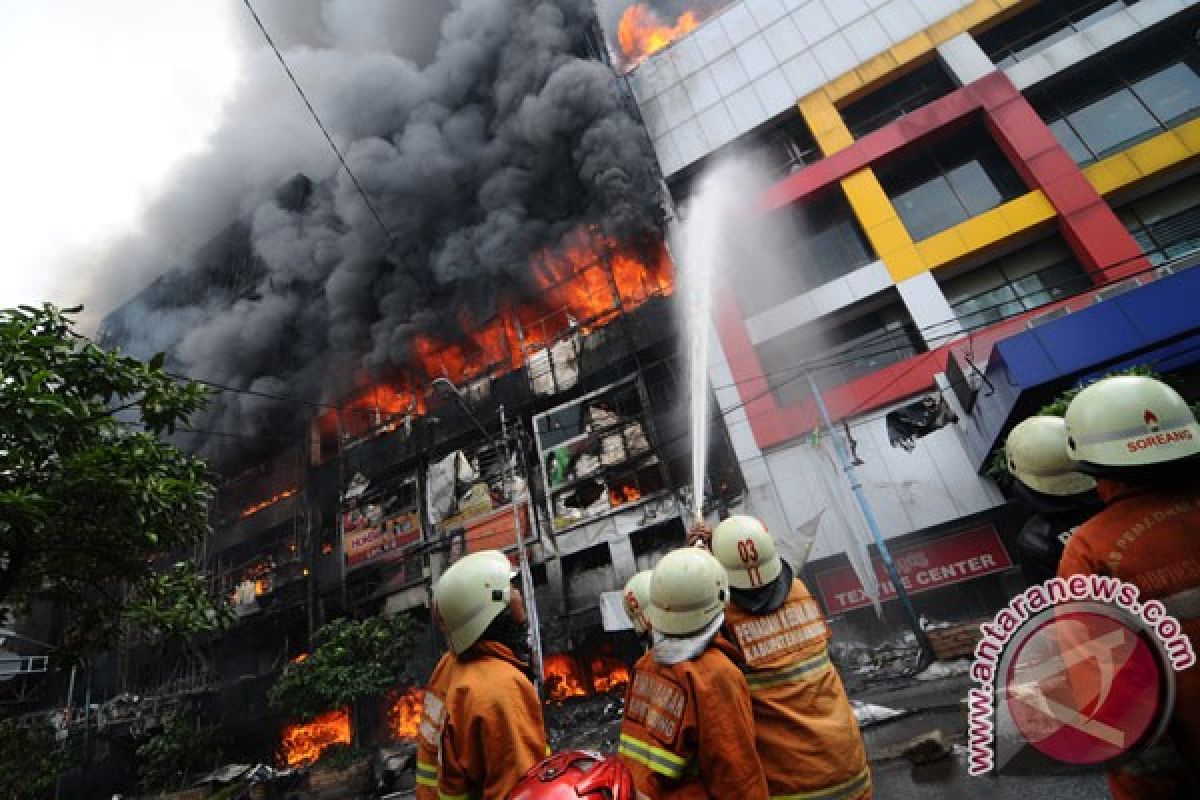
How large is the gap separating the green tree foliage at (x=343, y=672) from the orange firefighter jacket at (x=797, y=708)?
1418cm

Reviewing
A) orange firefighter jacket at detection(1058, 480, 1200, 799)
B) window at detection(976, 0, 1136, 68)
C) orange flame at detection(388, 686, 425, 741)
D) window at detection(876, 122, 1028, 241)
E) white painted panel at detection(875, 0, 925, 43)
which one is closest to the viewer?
orange firefighter jacket at detection(1058, 480, 1200, 799)

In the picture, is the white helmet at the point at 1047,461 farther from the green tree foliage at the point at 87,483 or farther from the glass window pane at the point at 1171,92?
the glass window pane at the point at 1171,92

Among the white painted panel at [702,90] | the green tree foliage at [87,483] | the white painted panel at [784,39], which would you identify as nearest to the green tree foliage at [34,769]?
the green tree foliage at [87,483]

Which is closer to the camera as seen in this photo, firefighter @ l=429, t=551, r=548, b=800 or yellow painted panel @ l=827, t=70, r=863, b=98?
firefighter @ l=429, t=551, r=548, b=800

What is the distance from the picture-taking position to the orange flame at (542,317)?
21109 mm

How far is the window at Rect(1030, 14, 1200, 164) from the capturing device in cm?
1465

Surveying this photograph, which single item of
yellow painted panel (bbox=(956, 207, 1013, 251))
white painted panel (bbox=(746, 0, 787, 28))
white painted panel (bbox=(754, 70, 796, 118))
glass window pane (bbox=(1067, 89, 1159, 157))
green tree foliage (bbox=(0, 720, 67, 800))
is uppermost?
white painted panel (bbox=(746, 0, 787, 28))

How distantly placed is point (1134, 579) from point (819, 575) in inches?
528

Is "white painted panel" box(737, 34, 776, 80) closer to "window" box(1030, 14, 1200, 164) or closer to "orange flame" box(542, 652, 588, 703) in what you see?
"window" box(1030, 14, 1200, 164)

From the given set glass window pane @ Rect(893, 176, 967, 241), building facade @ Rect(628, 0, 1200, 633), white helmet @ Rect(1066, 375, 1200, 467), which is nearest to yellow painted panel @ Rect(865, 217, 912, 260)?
building facade @ Rect(628, 0, 1200, 633)

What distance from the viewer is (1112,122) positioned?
49.4 ft

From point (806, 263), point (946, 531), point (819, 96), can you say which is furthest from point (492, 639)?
point (819, 96)

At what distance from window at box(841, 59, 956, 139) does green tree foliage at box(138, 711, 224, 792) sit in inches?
1158

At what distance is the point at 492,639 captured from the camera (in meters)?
2.44
